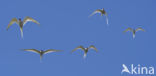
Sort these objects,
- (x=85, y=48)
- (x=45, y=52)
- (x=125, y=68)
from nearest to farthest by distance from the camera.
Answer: (x=45, y=52) → (x=85, y=48) → (x=125, y=68)

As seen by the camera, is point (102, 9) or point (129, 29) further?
point (129, 29)

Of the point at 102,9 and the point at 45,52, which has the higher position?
the point at 102,9

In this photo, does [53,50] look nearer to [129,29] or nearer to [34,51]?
[34,51]

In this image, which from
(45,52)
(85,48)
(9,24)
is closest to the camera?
(9,24)

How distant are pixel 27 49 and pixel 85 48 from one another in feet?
16.9

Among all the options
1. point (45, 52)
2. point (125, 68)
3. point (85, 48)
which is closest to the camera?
point (45, 52)

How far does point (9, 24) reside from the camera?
105 ft

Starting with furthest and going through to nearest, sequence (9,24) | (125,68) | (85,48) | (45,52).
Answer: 1. (125,68)
2. (85,48)
3. (45,52)
4. (9,24)

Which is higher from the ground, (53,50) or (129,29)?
(129,29)

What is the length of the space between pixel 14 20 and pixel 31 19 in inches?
62.4

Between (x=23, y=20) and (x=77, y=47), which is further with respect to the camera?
(x=77, y=47)

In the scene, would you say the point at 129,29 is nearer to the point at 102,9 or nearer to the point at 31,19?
the point at 102,9

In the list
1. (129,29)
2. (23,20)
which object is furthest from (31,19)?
(129,29)

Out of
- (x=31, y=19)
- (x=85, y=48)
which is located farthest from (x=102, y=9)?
(x=31, y=19)
